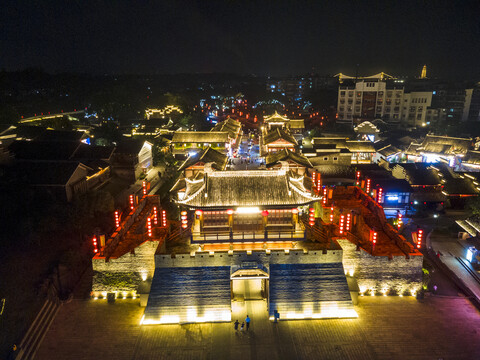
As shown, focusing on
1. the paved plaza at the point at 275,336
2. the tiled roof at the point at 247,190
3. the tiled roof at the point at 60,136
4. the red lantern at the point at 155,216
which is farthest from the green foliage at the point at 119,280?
the tiled roof at the point at 60,136

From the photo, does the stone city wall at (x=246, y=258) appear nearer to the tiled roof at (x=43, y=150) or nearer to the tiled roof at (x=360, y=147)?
the tiled roof at (x=43, y=150)

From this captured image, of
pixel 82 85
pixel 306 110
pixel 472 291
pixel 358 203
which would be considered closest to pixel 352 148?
pixel 358 203

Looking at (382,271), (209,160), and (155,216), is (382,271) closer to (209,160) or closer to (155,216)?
(155,216)

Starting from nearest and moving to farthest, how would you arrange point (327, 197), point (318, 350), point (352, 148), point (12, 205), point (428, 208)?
point (318, 350) → point (12, 205) → point (327, 197) → point (428, 208) → point (352, 148)

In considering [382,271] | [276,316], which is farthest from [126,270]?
[382,271]

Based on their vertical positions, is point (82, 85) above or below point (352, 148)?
above

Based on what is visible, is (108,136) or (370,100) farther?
(370,100)

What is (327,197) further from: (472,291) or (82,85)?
(82,85)
